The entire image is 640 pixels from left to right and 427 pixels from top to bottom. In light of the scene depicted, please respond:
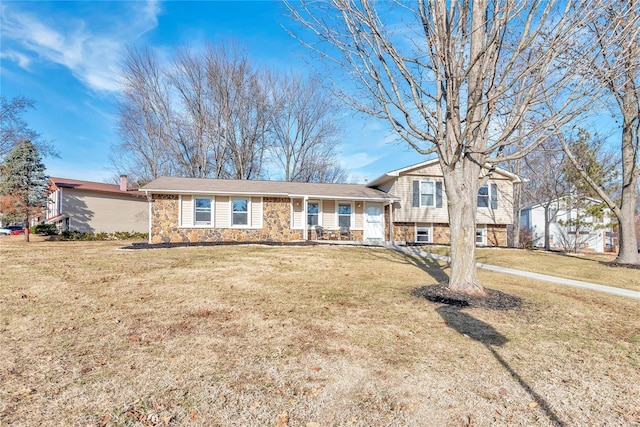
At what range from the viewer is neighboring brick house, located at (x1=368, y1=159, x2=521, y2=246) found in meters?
17.1

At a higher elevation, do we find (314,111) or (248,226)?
(314,111)

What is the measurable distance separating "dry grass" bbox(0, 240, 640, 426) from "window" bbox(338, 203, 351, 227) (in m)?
10.6

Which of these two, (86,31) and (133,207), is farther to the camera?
(133,207)

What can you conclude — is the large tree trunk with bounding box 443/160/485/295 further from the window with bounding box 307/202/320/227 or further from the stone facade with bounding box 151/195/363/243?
the window with bounding box 307/202/320/227

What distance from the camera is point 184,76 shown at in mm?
24203

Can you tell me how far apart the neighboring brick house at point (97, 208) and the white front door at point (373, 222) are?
15.5 metres

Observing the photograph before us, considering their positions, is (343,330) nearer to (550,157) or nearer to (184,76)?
(550,157)

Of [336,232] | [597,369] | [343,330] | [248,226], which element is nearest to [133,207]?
[248,226]

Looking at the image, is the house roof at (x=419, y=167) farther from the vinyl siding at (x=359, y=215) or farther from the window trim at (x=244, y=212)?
the window trim at (x=244, y=212)

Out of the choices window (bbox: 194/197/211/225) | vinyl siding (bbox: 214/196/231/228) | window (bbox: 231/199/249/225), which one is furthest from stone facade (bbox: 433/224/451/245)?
window (bbox: 194/197/211/225)

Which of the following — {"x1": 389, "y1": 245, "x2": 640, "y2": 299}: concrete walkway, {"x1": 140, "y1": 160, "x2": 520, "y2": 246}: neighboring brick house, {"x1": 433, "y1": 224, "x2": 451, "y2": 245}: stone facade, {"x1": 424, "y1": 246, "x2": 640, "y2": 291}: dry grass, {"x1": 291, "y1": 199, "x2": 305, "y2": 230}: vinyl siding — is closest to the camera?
{"x1": 389, "y1": 245, "x2": 640, "y2": 299}: concrete walkway

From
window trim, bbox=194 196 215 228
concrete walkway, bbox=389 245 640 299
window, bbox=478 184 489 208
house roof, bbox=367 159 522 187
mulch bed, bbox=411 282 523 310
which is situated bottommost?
concrete walkway, bbox=389 245 640 299

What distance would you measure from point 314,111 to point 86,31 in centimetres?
1656

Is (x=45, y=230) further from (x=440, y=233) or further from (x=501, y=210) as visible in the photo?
(x=501, y=210)
